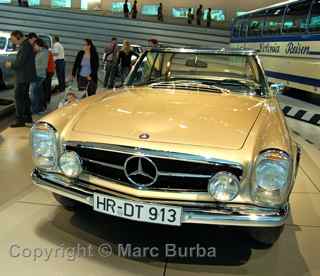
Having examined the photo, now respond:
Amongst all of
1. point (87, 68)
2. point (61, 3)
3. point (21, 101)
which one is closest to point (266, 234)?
point (21, 101)

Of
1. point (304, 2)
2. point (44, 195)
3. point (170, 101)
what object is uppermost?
point (304, 2)

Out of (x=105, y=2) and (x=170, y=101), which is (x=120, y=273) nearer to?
(x=170, y=101)

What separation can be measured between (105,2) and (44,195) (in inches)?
Answer: 968

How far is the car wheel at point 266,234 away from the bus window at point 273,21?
9.83 meters

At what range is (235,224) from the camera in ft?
9.21

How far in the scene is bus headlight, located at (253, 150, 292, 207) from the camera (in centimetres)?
278

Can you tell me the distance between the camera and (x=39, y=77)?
7.88 m

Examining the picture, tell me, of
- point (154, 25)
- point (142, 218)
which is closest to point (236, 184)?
point (142, 218)

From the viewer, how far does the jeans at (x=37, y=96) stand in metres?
7.71

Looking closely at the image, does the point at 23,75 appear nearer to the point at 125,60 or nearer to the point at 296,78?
the point at 125,60

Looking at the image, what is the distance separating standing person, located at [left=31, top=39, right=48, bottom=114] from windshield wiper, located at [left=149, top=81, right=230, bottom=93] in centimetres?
402

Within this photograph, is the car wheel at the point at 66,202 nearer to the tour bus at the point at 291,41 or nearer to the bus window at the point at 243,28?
the tour bus at the point at 291,41

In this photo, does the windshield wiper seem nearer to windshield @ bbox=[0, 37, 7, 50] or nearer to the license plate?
the license plate

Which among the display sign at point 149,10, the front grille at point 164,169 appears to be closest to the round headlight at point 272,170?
the front grille at point 164,169
